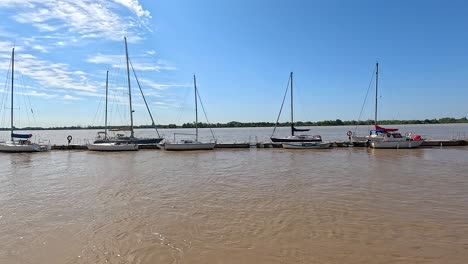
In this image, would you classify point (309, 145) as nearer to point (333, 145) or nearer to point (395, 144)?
point (333, 145)

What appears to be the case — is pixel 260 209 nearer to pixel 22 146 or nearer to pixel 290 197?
pixel 290 197

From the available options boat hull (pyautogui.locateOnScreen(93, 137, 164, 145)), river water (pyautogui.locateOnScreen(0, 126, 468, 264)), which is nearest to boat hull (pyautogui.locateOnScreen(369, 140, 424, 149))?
river water (pyautogui.locateOnScreen(0, 126, 468, 264))

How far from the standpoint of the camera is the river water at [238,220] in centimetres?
825

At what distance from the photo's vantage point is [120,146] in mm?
46312

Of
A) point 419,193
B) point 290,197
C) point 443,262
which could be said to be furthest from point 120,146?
point 443,262

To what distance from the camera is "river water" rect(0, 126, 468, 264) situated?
825cm

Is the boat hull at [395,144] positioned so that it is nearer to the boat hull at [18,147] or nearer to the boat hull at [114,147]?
the boat hull at [114,147]

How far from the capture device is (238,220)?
11266mm

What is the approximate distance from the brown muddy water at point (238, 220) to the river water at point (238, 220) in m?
0.03

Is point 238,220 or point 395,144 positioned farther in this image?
point 395,144

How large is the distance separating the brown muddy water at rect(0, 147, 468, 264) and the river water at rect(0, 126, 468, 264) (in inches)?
1.3

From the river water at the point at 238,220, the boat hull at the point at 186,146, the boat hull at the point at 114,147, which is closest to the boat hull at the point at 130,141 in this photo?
the boat hull at the point at 114,147

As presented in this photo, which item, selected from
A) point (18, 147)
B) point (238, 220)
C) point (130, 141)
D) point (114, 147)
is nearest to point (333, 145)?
point (130, 141)

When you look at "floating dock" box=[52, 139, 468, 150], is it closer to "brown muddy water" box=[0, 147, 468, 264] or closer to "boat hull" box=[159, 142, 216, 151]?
"boat hull" box=[159, 142, 216, 151]
